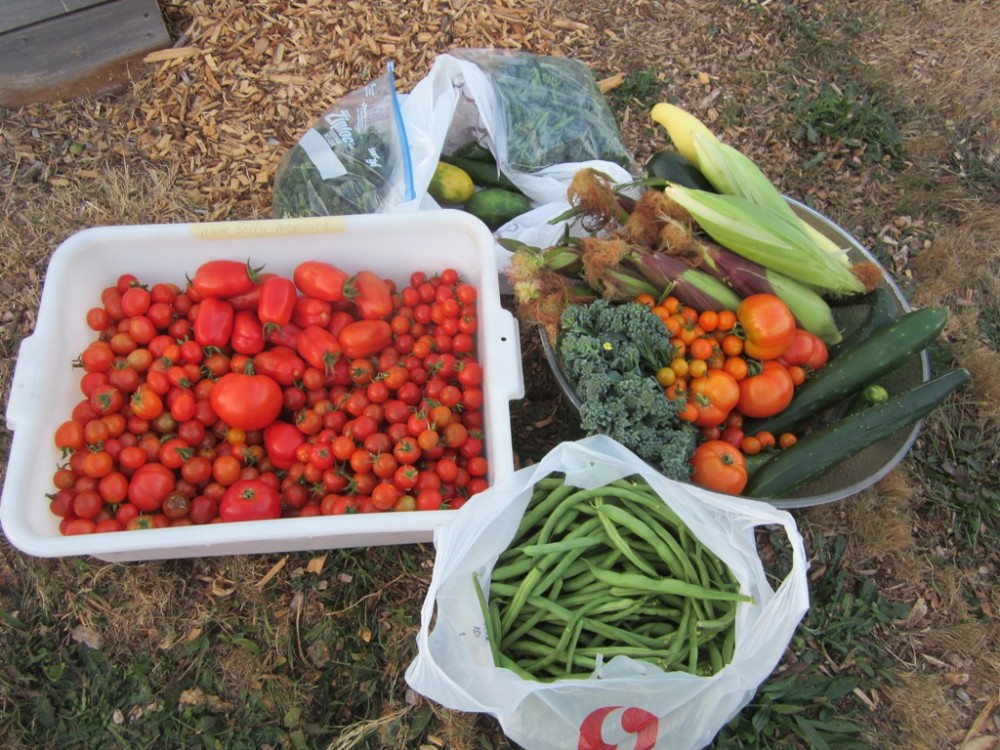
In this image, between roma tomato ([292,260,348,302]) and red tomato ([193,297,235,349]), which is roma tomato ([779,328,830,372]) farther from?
red tomato ([193,297,235,349])

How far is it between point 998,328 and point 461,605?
6.57 ft

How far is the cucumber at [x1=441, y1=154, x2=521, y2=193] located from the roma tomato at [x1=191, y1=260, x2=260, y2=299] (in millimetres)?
770

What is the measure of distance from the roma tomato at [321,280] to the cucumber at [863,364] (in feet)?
3.64

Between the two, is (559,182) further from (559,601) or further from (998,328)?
(998,328)

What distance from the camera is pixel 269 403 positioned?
1695mm

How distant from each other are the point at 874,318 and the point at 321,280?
143cm

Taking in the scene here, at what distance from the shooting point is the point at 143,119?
8.56ft

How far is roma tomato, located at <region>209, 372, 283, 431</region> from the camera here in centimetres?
166

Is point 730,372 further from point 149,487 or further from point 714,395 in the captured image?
point 149,487

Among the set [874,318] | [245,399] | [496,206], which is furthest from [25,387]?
[874,318]

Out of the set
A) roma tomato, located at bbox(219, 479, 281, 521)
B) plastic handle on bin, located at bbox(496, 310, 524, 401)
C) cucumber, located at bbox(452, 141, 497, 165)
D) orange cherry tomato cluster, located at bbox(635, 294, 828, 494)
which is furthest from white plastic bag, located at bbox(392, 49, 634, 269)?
roma tomato, located at bbox(219, 479, 281, 521)

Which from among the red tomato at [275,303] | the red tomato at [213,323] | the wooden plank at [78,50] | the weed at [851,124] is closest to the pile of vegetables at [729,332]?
the red tomato at [275,303]

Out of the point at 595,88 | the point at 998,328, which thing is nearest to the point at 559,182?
the point at 595,88

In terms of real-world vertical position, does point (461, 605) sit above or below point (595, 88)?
below
